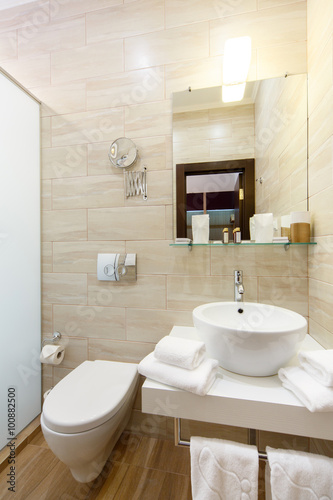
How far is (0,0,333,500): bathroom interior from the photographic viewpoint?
122 cm

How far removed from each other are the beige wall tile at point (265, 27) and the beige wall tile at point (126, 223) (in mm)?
975

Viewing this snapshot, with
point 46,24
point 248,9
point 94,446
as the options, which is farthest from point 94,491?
point 46,24

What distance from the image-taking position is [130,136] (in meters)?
1.45

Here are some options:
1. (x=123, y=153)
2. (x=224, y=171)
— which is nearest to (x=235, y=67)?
(x=224, y=171)

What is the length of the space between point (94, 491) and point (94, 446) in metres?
0.37

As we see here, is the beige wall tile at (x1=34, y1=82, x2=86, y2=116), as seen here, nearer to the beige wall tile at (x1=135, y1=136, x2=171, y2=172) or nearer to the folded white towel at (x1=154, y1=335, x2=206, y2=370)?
the beige wall tile at (x1=135, y1=136, x2=171, y2=172)

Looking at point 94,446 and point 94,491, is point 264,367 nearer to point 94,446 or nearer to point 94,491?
point 94,446

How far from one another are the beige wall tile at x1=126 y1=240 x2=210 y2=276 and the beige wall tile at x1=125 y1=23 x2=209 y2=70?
3.51 feet

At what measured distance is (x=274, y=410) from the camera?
75 cm

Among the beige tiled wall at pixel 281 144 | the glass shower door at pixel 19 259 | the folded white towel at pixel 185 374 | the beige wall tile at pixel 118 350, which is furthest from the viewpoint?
the beige wall tile at pixel 118 350

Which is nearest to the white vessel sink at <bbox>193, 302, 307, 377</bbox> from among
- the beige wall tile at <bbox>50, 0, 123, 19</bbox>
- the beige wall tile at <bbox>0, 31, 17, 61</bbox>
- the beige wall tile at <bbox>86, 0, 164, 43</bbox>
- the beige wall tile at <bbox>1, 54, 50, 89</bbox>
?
the beige wall tile at <bbox>86, 0, 164, 43</bbox>

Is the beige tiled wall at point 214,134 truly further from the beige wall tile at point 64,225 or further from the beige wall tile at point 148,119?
the beige wall tile at point 64,225

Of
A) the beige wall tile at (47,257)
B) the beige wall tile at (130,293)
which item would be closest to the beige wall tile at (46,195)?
the beige wall tile at (47,257)

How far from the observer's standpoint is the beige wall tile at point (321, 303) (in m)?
1.02
